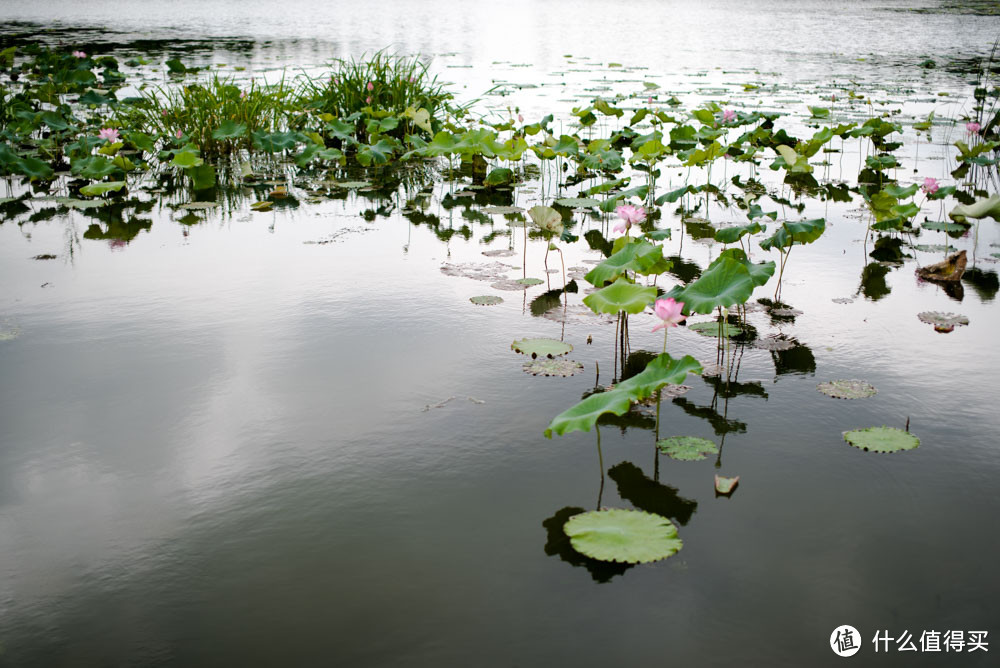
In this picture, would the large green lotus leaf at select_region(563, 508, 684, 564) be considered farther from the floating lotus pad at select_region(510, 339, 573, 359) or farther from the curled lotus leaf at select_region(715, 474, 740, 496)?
the floating lotus pad at select_region(510, 339, 573, 359)

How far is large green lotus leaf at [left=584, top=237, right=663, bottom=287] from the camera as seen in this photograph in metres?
2.30

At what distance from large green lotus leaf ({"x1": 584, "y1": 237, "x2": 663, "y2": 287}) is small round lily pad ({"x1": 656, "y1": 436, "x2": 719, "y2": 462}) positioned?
563 millimetres

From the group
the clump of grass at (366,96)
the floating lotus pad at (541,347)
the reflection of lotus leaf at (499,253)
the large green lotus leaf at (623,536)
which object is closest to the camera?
the large green lotus leaf at (623,536)

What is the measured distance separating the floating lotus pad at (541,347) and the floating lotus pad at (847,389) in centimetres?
67

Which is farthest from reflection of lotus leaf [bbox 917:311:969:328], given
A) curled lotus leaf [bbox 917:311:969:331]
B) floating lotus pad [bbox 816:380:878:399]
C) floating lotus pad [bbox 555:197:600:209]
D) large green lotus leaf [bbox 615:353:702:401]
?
floating lotus pad [bbox 555:197:600:209]

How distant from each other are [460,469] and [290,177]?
3383 mm

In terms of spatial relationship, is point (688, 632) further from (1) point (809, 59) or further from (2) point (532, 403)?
(1) point (809, 59)

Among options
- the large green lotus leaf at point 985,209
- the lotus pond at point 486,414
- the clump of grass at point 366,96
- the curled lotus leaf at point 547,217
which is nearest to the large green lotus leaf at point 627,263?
the lotus pond at point 486,414

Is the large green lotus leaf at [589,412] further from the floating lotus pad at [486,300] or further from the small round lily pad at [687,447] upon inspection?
the floating lotus pad at [486,300]

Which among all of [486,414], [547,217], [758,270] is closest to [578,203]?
[547,217]

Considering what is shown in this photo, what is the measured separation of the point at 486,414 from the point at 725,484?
58 centimetres

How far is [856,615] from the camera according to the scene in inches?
53.1

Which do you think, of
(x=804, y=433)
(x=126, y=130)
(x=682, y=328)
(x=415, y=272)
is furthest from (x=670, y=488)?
(x=126, y=130)

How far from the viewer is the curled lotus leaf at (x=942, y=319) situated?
8.39 ft
